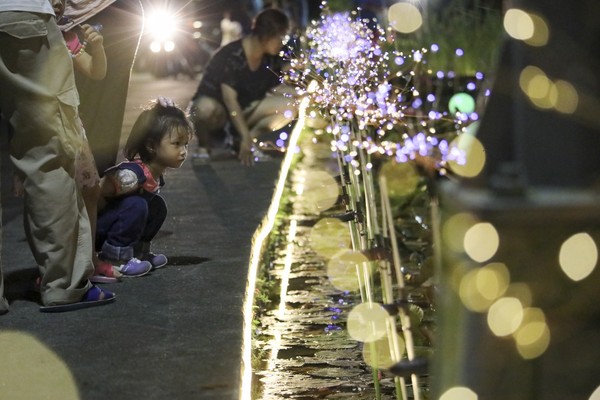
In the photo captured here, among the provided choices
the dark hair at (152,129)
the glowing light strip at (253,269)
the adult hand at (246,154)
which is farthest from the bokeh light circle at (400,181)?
the dark hair at (152,129)

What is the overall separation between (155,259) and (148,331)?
138 centimetres

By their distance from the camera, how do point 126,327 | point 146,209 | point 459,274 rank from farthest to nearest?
1. point 146,209
2. point 126,327
3. point 459,274

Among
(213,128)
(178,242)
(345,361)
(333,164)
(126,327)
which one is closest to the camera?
(126,327)

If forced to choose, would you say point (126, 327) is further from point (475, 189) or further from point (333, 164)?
point (333, 164)

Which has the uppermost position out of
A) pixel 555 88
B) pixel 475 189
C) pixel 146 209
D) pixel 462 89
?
pixel 462 89

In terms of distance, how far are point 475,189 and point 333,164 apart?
813cm

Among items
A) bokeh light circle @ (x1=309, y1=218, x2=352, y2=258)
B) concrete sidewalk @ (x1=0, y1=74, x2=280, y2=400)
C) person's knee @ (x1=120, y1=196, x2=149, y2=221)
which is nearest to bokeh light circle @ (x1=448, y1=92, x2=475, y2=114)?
bokeh light circle @ (x1=309, y1=218, x2=352, y2=258)

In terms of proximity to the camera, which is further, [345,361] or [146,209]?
[146,209]

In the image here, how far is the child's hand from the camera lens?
613cm

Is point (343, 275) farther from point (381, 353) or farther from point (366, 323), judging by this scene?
point (381, 353)

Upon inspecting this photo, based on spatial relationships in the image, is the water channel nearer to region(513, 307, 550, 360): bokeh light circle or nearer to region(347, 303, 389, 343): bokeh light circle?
region(347, 303, 389, 343): bokeh light circle

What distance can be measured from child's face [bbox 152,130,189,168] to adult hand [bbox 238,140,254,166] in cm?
390

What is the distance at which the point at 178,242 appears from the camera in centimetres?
739

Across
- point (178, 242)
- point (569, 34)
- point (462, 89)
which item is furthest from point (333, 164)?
point (569, 34)
